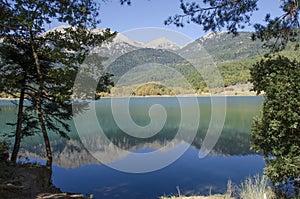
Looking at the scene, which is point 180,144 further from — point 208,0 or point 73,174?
point 208,0

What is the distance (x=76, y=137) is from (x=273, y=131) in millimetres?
19951

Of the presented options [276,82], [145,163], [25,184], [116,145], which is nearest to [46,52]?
[25,184]

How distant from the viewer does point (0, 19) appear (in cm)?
520

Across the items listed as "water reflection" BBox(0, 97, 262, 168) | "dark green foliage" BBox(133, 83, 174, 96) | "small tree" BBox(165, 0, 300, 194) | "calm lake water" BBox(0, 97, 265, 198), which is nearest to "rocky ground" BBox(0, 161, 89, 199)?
"calm lake water" BBox(0, 97, 265, 198)

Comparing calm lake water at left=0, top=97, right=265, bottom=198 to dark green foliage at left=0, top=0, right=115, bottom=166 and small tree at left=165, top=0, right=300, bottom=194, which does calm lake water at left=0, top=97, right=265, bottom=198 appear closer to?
dark green foliage at left=0, top=0, right=115, bottom=166

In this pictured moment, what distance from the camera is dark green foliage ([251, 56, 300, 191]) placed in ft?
13.2

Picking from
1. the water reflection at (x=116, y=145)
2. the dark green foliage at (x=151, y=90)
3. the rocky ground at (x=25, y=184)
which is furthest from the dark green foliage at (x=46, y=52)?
the dark green foliage at (x=151, y=90)

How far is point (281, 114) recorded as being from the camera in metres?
4.04

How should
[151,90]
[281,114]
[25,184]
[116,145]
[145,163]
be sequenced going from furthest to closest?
[151,90] < [116,145] < [145,163] < [25,184] < [281,114]

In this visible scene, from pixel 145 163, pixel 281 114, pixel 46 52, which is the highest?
pixel 46 52

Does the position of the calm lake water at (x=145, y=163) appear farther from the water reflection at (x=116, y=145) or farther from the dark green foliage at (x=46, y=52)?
the dark green foliage at (x=46, y=52)

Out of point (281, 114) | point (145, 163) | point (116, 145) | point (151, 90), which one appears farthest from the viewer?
point (151, 90)

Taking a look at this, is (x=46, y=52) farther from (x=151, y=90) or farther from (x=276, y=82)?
(x=151, y=90)

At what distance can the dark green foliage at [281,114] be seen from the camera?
158 inches
